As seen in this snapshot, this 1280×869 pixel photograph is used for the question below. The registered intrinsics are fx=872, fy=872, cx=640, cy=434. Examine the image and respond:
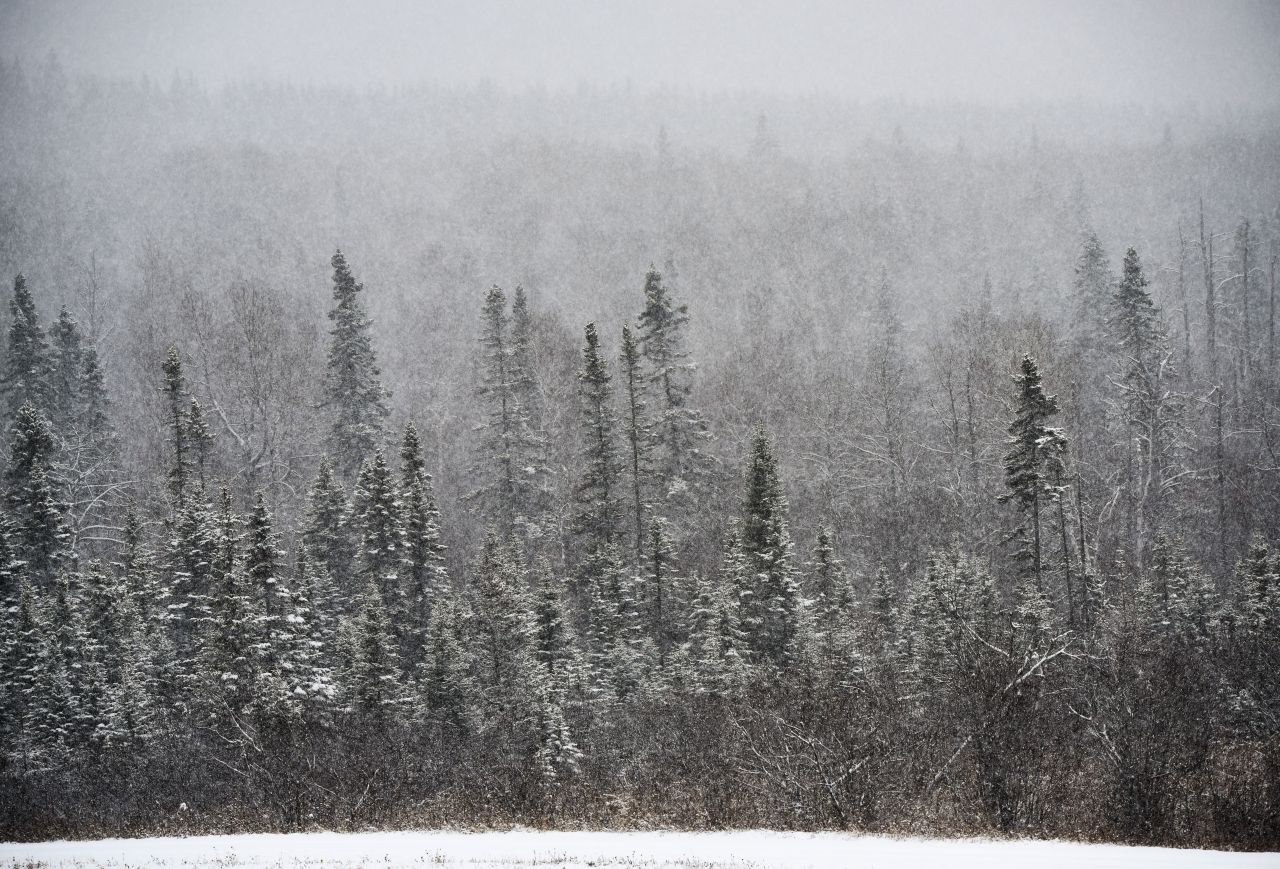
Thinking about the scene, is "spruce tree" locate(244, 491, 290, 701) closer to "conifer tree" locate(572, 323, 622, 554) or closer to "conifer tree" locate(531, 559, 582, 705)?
"conifer tree" locate(531, 559, 582, 705)

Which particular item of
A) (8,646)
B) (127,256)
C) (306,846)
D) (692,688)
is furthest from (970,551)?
(127,256)

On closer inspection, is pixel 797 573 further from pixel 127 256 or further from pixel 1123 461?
pixel 127 256

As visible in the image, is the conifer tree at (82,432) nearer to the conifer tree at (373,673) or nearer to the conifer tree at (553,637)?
the conifer tree at (373,673)

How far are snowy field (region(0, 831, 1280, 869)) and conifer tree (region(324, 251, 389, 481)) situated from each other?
34.7m

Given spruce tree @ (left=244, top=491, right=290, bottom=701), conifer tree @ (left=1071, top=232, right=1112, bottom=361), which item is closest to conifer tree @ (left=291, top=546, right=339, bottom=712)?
spruce tree @ (left=244, top=491, right=290, bottom=701)

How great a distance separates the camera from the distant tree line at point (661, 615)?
20938 millimetres

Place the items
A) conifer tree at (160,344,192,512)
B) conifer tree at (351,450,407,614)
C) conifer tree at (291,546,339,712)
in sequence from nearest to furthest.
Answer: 1. conifer tree at (291,546,339,712)
2. conifer tree at (351,450,407,614)
3. conifer tree at (160,344,192,512)

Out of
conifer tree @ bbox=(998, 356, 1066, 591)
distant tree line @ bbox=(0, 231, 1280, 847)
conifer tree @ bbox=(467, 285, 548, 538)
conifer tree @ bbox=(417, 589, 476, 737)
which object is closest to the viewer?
distant tree line @ bbox=(0, 231, 1280, 847)

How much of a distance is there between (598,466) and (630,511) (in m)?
3.25

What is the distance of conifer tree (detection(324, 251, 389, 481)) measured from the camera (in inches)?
2044

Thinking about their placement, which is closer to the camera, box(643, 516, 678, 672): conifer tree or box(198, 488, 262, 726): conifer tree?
box(198, 488, 262, 726): conifer tree

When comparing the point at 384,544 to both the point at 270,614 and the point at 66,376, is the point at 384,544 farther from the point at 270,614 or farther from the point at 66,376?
the point at 66,376

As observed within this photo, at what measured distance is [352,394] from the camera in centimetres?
5269

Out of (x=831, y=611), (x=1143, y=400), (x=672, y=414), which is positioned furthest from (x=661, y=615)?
(x=1143, y=400)
